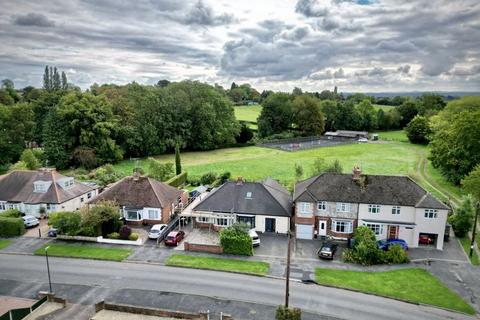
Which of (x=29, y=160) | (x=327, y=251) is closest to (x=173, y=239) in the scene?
(x=327, y=251)

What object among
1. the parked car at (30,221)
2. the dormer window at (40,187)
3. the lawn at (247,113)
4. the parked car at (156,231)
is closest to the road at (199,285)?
the parked car at (156,231)

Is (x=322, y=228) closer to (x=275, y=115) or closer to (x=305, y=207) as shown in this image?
(x=305, y=207)

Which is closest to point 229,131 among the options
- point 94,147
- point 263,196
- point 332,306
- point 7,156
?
point 94,147

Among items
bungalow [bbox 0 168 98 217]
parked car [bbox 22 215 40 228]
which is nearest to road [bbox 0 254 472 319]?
parked car [bbox 22 215 40 228]

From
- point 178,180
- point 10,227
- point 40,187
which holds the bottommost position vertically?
point 10,227

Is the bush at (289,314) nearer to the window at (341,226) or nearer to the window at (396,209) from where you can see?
the window at (341,226)

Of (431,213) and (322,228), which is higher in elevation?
(431,213)
